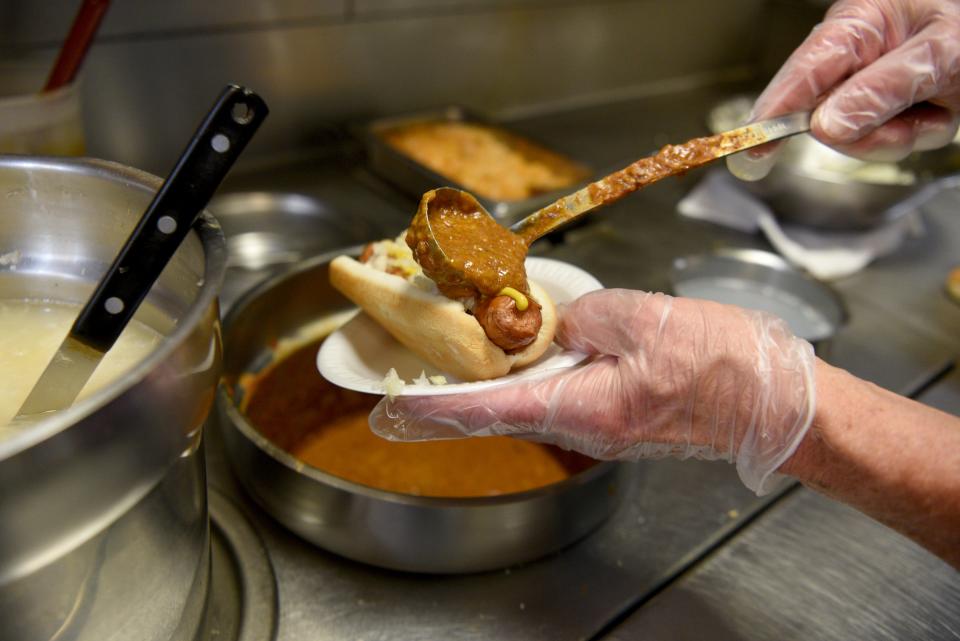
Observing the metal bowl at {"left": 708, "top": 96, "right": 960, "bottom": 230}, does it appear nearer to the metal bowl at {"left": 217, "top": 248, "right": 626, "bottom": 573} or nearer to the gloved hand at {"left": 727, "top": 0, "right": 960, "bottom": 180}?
the gloved hand at {"left": 727, "top": 0, "right": 960, "bottom": 180}

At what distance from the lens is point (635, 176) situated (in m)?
0.96

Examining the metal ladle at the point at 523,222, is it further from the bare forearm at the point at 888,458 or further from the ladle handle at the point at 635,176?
the bare forearm at the point at 888,458

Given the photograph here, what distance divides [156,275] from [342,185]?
1282mm

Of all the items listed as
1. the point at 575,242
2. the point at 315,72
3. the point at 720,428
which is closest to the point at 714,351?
the point at 720,428

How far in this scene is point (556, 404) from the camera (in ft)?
2.67

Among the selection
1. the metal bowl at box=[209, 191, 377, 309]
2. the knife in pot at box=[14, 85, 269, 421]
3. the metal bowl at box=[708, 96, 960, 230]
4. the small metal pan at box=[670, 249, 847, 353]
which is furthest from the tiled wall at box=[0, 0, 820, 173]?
the knife in pot at box=[14, 85, 269, 421]

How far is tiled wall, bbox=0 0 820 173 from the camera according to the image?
159 cm

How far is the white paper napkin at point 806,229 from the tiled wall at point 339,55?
71cm

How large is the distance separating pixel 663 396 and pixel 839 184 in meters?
1.17

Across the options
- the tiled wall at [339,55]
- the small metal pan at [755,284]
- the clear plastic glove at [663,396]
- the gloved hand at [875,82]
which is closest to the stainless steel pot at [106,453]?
the clear plastic glove at [663,396]

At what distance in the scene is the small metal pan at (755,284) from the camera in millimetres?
1604

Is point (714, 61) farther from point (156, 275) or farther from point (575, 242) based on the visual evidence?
point (156, 275)

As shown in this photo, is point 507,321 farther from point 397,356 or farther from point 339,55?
point 339,55

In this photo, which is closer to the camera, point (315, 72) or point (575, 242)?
point (575, 242)
